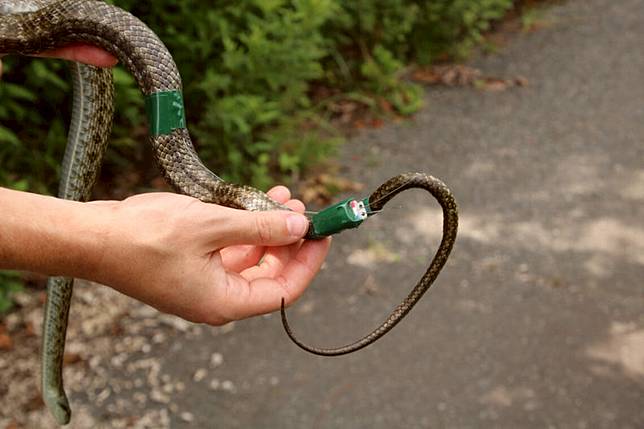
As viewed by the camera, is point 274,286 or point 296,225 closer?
point 296,225

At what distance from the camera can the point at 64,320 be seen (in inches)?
104

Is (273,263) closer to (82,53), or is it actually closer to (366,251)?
(82,53)

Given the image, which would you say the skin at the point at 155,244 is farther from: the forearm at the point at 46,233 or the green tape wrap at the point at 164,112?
the green tape wrap at the point at 164,112

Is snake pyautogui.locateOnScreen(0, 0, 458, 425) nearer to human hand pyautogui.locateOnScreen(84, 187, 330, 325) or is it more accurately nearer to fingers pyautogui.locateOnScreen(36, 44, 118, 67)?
fingers pyautogui.locateOnScreen(36, 44, 118, 67)

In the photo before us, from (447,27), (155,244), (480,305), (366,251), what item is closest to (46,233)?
(155,244)

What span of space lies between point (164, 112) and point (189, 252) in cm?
53

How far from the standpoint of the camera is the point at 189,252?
6.12 ft

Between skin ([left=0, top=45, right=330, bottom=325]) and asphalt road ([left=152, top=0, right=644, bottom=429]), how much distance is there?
1.97 metres

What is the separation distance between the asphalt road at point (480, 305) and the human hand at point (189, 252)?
6.40 feet

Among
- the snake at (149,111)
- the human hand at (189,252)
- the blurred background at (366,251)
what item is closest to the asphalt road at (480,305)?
the blurred background at (366,251)

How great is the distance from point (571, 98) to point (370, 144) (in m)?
2.30

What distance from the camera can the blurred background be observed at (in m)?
3.82

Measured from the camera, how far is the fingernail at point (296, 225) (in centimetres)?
188

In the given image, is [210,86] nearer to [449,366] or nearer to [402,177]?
[449,366]
